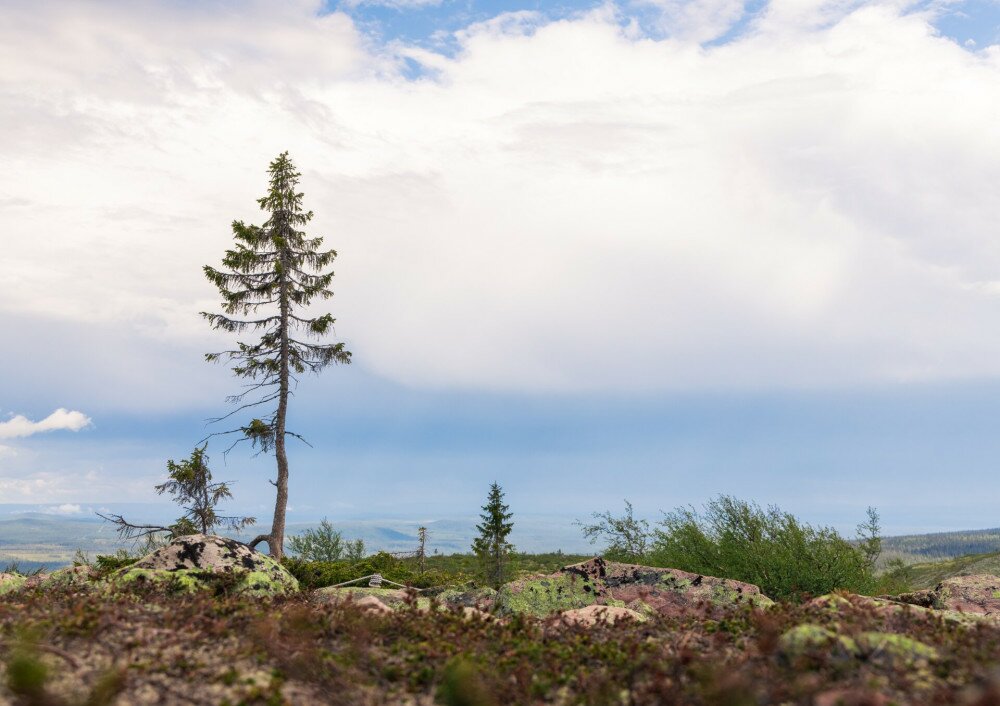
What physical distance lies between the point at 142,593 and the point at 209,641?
343cm

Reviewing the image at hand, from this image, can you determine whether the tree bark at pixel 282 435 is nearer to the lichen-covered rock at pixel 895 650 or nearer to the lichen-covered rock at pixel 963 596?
the lichen-covered rock at pixel 963 596

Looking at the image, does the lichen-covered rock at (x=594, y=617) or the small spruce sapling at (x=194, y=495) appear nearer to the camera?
the lichen-covered rock at (x=594, y=617)

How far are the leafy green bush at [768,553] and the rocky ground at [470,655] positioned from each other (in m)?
12.0

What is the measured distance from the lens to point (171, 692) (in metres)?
5.68

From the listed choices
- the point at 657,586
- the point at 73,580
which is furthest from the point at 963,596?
the point at 73,580

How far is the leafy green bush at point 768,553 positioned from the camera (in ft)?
70.0

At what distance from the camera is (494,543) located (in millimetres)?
32812

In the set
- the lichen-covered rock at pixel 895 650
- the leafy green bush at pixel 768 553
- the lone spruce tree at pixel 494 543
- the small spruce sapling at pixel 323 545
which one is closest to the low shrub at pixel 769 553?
the leafy green bush at pixel 768 553

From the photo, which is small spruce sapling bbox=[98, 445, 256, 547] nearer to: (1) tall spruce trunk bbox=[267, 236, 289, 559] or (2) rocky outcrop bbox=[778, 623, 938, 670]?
(1) tall spruce trunk bbox=[267, 236, 289, 559]

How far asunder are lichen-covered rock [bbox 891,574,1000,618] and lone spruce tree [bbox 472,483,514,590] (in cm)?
1875

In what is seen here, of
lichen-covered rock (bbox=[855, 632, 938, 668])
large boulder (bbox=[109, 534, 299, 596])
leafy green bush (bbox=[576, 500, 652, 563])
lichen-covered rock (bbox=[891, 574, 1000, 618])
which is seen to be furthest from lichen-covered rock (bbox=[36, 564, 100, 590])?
leafy green bush (bbox=[576, 500, 652, 563])

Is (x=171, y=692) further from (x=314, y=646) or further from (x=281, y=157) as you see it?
(x=281, y=157)

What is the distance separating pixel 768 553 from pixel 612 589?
1088cm

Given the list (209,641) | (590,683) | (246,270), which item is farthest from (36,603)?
(246,270)
